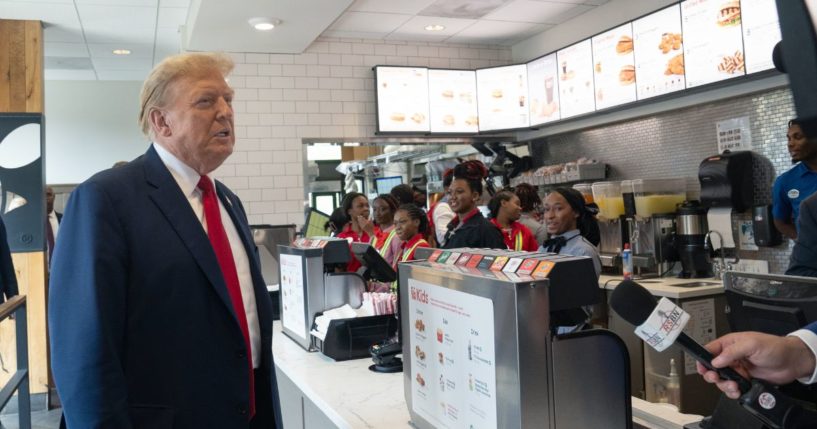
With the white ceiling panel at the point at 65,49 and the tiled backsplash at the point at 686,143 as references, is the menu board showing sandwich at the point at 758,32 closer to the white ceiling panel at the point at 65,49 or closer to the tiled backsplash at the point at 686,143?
the tiled backsplash at the point at 686,143

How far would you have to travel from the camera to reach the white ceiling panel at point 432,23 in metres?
6.62

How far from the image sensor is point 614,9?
20.1ft

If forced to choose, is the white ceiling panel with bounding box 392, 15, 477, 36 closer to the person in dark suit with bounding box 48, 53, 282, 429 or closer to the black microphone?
the person in dark suit with bounding box 48, 53, 282, 429

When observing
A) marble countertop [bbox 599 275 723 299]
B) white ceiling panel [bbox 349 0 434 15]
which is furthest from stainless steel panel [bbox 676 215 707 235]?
white ceiling panel [bbox 349 0 434 15]

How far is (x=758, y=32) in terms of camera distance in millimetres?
4516

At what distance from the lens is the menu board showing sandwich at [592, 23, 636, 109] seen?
567 centimetres

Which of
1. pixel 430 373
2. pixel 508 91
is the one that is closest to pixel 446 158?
pixel 508 91

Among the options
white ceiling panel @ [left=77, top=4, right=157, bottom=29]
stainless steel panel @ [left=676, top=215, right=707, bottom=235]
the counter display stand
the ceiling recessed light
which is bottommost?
the counter display stand

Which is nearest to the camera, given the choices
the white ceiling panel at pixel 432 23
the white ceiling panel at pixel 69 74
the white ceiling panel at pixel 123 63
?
the white ceiling panel at pixel 432 23

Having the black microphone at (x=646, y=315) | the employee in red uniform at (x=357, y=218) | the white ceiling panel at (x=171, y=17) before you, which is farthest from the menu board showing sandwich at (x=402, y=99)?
the black microphone at (x=646, y=315)

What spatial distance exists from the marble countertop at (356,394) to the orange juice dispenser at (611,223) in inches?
134

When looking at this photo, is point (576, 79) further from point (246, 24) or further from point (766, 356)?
point (766, 356)

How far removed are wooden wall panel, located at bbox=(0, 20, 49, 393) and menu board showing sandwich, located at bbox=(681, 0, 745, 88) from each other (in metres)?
5.27

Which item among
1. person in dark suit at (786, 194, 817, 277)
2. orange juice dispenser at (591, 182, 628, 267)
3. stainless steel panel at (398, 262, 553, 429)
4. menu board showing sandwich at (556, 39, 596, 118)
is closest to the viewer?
stainless steel panel at (398, 262, 553, 429)
